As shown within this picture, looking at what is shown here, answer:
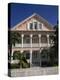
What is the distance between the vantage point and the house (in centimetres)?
213

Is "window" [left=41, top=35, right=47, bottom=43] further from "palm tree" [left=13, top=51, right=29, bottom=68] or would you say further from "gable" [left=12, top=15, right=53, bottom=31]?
"palm tree" [left=13, top=51, right=29, bottom=68]

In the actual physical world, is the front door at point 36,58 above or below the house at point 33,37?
below

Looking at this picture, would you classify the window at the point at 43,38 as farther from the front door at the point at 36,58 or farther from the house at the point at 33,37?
the front door at the point at 36,58

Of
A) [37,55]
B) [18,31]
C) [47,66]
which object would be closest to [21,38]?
[18,31]

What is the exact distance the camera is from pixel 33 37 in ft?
7.11

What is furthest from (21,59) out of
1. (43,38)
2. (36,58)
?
(43,38)

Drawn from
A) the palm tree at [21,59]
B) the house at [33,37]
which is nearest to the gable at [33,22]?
the house at [33,37]

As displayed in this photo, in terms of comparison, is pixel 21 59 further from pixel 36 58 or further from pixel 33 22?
pixel 33 22

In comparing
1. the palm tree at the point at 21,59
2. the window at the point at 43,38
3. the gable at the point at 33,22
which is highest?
the gable at the point at 33,22

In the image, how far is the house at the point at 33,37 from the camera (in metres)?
2.13

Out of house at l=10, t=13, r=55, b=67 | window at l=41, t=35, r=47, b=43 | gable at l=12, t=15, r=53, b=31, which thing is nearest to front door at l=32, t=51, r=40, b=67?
house at l=10, t=13, r=55, b=67

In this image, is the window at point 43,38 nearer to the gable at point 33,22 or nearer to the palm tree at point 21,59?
the gable at point 33,22

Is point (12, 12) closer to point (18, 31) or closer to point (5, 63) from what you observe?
point (18, 31)

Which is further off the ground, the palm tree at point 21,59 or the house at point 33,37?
the house at point 33,37
